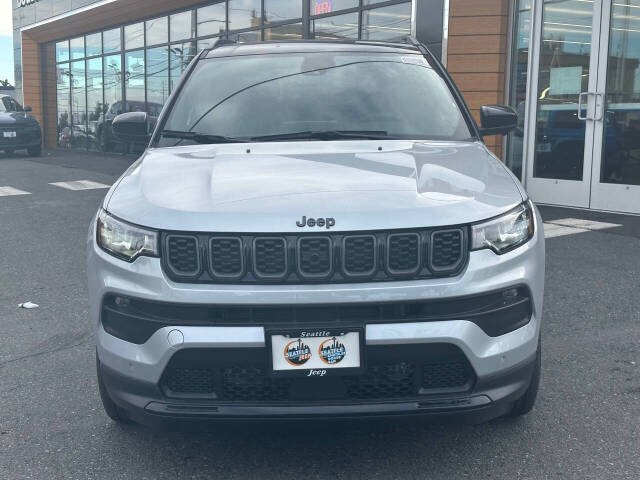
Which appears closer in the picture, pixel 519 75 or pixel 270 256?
pixel 270 256

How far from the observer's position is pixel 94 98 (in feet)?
80.2

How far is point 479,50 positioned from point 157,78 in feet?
39.4

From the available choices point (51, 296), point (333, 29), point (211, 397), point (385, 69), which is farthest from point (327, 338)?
point (333, 29)

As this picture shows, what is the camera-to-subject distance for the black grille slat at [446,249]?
249 cm

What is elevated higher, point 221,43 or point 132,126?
point 221,43

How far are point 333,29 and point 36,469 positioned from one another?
1188 centimetres

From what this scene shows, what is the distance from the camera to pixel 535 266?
8.77ft

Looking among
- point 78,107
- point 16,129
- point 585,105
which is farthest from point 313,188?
point 78,107

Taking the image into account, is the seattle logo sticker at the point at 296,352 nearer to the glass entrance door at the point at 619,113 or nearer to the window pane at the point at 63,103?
the glass entrance door at the point at 619,113

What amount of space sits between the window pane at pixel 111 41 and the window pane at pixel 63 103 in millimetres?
3087

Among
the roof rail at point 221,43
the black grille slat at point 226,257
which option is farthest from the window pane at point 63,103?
the black grille slat at point 226,257

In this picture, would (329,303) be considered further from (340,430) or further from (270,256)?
(340,430)

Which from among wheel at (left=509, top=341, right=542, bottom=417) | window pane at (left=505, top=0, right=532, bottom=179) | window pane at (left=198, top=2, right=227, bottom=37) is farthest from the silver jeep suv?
window pane at (left=198, top=2, right=227, bottom=37)

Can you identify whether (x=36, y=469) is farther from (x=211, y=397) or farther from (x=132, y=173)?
(x=132, y=173)
